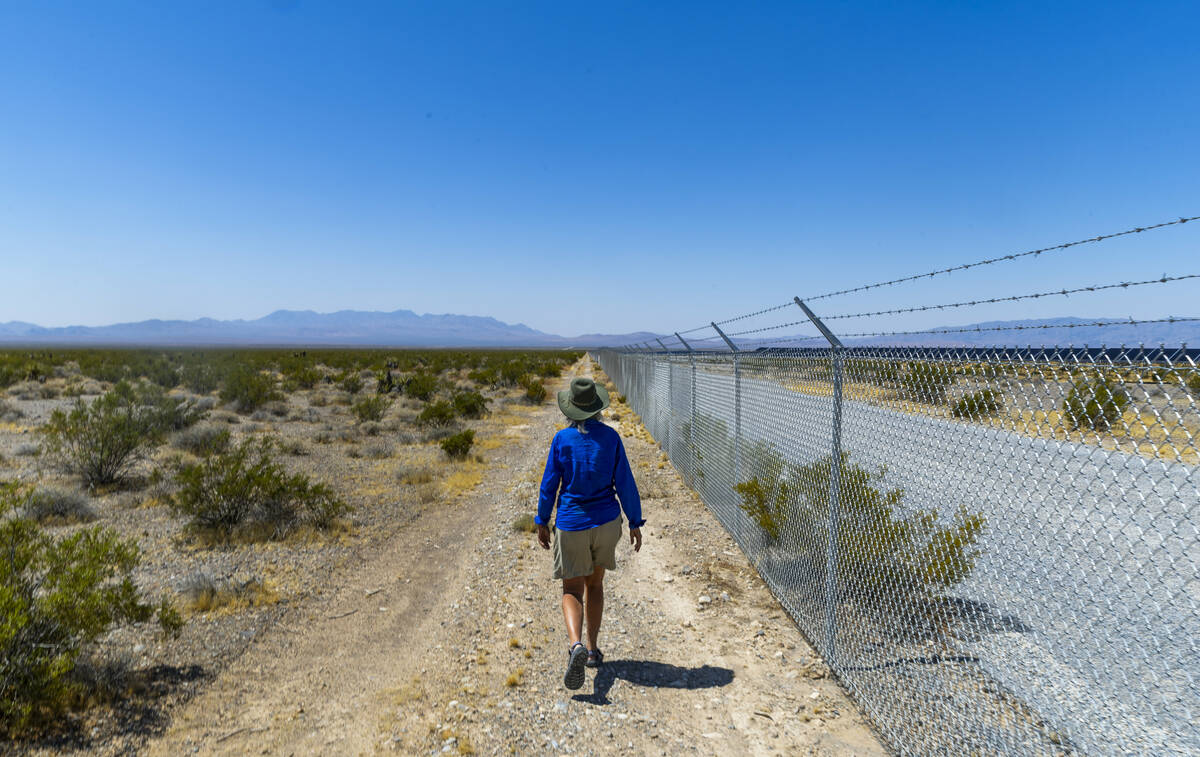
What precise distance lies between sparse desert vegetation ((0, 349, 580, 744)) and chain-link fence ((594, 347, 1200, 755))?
14.1 ft

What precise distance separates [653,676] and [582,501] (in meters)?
1.28

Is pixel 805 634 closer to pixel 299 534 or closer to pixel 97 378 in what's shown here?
pixel 299 534

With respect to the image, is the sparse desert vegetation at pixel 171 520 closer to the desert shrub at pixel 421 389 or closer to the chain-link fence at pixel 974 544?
the desert shrub at pixel 421 389

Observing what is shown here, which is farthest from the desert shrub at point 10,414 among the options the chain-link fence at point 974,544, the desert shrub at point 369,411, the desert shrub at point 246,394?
the chain-link fence at point 974,544

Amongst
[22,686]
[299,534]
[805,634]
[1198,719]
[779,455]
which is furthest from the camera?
[299,534]

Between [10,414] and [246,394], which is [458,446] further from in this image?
[10,414]

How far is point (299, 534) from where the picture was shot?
7.31 m

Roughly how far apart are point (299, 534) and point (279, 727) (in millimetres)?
3855

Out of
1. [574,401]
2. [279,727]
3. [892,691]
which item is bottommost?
[279,727]

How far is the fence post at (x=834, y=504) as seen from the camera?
3.95 meters

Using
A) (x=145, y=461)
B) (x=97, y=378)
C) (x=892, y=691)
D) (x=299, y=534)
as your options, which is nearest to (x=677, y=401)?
(x=299, y=534)

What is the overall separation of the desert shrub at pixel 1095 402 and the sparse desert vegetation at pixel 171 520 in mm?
5016

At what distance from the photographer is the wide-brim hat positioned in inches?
161

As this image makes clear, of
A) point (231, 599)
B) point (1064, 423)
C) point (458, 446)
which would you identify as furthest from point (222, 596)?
point (458, 446)
